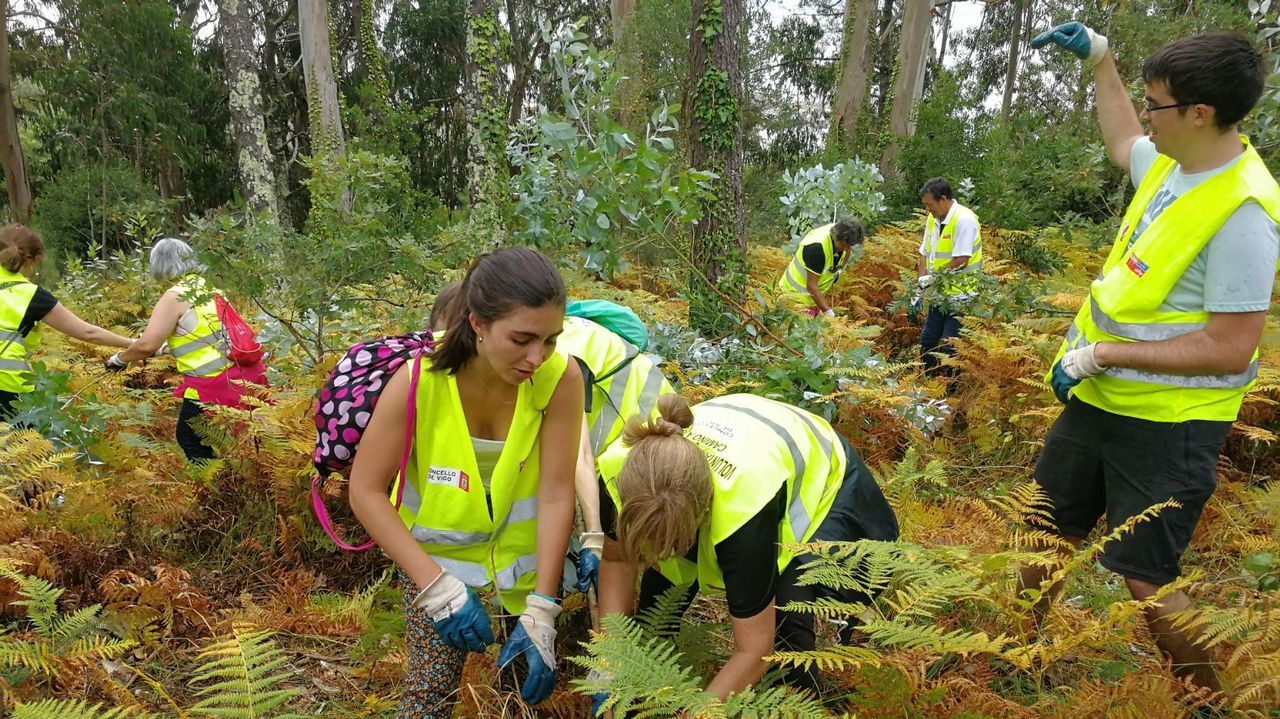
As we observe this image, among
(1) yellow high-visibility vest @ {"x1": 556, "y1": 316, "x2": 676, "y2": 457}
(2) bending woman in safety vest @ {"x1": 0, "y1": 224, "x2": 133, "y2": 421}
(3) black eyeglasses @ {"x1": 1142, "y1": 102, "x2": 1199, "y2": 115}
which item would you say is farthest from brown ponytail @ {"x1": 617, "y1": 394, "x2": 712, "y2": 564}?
(2) bending woman in safety vest @ {"x1": 0, "y1": 224, "x2": 133, "y2": 421}

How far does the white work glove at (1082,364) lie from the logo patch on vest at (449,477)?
201cm

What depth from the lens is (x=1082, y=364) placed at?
242cm

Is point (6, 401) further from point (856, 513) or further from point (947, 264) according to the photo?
point (947, 264)

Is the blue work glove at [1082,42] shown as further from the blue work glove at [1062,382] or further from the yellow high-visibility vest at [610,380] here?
the yellow high-visibility vest at [610,380]

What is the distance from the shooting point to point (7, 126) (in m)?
14.5

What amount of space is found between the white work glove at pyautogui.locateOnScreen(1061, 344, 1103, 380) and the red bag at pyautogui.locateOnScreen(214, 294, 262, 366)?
4302mm

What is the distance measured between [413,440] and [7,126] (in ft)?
58.7

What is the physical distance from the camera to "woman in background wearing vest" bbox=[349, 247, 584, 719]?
202 centimetres

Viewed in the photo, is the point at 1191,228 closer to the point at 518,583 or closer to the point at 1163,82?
the point at 1163,82

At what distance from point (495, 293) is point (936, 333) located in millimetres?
5645

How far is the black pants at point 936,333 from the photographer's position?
6.32 m

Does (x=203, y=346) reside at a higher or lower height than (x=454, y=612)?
higher

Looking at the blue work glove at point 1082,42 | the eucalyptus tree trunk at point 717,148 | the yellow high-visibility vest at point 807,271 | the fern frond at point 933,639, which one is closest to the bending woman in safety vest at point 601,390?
the fern frond at point 933,639

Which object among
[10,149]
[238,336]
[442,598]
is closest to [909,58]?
[238,336]
